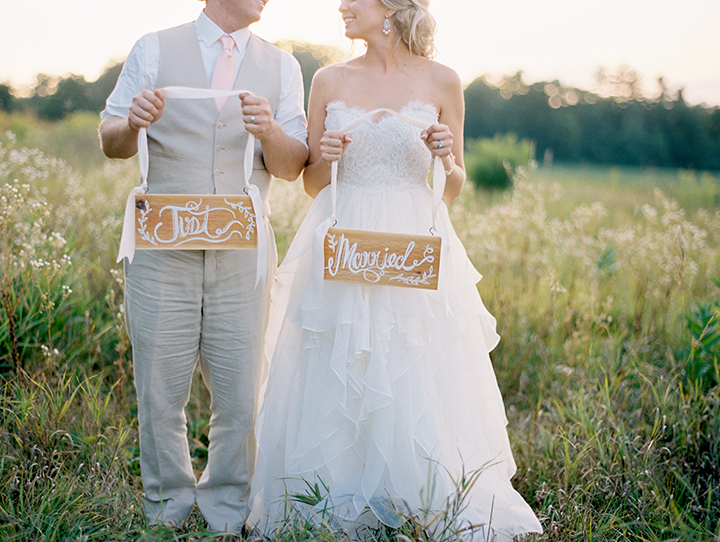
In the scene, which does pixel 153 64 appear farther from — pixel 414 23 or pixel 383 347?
pixel 383 347

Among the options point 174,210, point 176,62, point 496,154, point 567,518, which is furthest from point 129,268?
point 496,154

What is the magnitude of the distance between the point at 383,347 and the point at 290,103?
1.14 m

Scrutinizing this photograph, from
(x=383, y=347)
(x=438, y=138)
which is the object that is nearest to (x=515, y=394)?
(x=383, y=347)

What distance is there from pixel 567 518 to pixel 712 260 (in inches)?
173

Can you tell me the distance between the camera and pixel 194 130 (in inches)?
79.4

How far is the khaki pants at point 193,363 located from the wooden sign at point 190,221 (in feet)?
0.72

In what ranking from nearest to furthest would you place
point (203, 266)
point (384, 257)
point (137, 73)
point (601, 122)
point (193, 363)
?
point (384, 257), point (137, 73), point (203, 266), point (193, 363), point (601, 122)

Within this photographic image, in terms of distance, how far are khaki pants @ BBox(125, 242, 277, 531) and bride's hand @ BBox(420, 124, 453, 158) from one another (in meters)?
0.87

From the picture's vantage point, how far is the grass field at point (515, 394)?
213 centimetres

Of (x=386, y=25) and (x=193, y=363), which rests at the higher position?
(x=386, y=25)

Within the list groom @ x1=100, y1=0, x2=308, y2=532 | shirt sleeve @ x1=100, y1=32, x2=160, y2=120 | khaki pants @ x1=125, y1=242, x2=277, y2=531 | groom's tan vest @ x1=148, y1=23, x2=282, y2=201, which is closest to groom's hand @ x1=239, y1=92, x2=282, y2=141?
groom @ x1=100, y1=0, x2=308, y2=532

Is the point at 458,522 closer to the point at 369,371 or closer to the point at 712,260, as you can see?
the point at 369,371

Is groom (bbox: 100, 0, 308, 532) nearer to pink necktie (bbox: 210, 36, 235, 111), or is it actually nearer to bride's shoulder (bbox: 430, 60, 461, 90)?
pink necktie (bbox: 210, 36, 235, 111)

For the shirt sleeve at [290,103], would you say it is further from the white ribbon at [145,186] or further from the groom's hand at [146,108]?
the groom's hand at [146,108]
